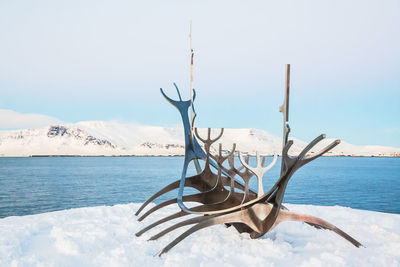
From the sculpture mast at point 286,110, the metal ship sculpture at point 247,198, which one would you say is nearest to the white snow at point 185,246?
the metal ship sculpture at point 247,198

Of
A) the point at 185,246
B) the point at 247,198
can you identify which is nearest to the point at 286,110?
the point at 247,198

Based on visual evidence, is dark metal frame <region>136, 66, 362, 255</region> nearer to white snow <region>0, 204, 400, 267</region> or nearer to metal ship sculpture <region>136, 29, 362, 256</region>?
metal ship sculpture <region>136, 29, 362, 256</region>

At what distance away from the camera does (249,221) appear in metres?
5.16

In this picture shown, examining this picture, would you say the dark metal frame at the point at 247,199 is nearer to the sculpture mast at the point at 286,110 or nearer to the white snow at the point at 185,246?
the sculpture mast at the point at 286,110

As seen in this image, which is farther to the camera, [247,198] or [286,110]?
[247,198]

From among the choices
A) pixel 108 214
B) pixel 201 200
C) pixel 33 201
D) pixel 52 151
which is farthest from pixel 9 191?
pixel 52 151

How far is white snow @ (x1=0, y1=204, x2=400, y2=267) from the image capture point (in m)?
4.82

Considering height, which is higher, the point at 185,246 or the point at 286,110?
the point at 286,110

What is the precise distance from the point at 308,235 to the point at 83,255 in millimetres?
3802

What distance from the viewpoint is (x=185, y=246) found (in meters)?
5.46

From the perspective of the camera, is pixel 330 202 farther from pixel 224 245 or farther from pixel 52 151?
pixel 52 151

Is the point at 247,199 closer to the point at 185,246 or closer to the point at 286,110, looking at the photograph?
the point at 185,246

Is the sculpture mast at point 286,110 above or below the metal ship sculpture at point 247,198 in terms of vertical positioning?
above

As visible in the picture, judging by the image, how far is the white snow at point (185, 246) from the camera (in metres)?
4.82
